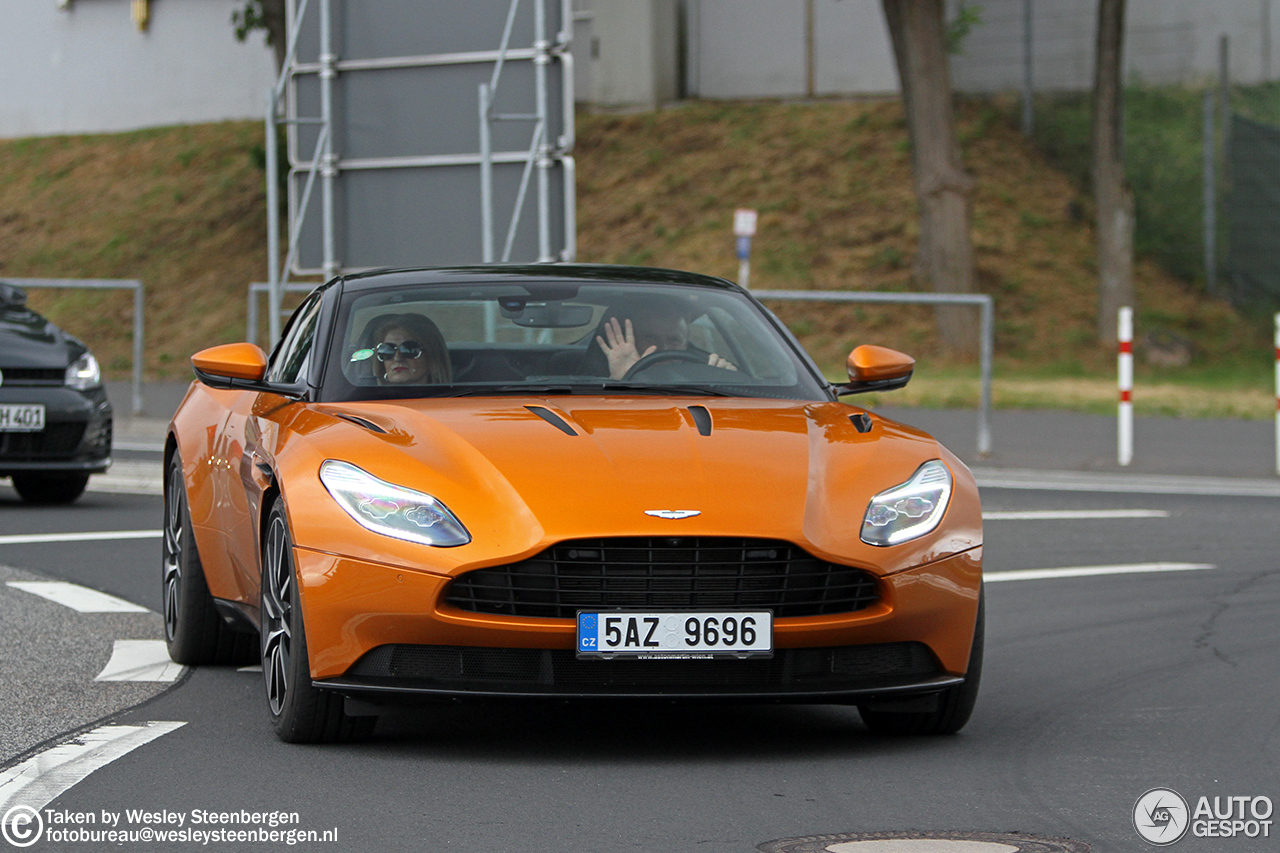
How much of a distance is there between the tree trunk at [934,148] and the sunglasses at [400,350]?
71.5 ft

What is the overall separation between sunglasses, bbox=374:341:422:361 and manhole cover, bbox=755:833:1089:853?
2.56m

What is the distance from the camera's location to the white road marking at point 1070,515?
42.4 feet

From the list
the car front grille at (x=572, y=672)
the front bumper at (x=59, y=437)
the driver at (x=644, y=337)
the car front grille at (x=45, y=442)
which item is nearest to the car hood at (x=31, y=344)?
the front bumper at (x=59, y=437)

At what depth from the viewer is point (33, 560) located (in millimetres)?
10273

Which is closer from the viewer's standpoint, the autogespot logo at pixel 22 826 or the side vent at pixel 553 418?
the autogespot logo at pixel 22 826

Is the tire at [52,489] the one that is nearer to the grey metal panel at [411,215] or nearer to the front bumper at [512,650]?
the grey metal panel at [411,215]

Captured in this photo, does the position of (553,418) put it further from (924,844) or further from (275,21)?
(275,21)

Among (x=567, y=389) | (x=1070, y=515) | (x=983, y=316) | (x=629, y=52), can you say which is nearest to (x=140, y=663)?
(x=567, y=389)

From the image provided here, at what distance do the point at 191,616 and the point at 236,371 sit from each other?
1076 millimetres

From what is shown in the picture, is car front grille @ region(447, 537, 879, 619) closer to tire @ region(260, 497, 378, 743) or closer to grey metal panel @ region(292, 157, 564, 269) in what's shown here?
tire @ region(260, 497, 378, 743)

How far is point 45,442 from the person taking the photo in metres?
12.7

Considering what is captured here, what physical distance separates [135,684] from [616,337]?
198cm

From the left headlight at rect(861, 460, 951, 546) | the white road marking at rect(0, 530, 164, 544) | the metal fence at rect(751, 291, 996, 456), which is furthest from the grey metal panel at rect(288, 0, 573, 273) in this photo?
the left headlight at rect(861, 460, 951, 546)

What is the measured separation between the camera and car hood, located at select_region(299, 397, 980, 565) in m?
5.39
